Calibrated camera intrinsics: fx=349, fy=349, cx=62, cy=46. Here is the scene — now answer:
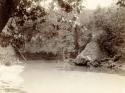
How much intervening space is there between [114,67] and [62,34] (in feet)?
1.48

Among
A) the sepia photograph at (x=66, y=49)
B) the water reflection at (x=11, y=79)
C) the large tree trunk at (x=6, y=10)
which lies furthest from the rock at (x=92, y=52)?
the large tree trunk at (x=6, y=10)

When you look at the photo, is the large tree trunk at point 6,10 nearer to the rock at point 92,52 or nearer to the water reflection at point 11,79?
the water reflection at point 11,79

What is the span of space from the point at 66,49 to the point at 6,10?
546 millimetres

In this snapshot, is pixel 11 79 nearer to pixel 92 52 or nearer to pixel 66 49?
pixel 66 49

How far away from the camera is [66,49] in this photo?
2.58m

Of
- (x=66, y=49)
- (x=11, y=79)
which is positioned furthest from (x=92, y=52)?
(x=11, y=79)

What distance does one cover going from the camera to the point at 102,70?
100 inches

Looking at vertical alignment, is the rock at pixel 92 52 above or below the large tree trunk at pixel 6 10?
below

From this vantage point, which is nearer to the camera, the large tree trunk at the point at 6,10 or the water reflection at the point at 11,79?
the water reflection at the point at 11,79

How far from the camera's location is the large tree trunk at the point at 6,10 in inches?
104

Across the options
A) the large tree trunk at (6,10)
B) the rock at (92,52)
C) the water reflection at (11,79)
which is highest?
the large tree trunk at (6,10)

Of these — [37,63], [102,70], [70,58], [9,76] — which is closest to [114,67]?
[102,70]

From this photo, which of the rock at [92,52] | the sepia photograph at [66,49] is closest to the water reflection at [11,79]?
the sepia photograph at [66,49]

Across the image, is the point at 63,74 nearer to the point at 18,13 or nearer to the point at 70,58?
the point at 70,58
